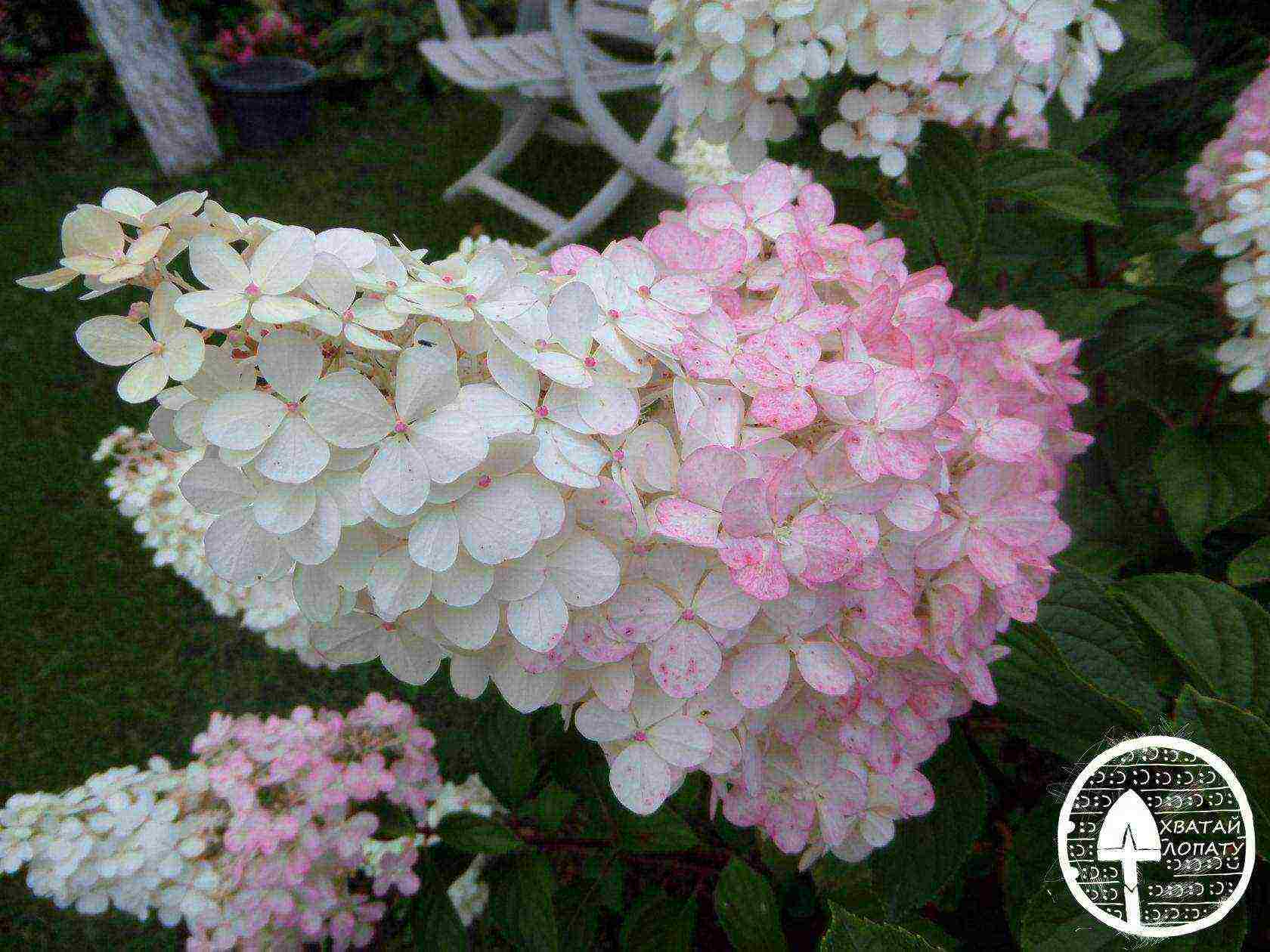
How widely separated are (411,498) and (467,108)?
4.26 m

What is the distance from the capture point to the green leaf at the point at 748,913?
2.97 feet

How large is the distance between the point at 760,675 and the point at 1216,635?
52 cm

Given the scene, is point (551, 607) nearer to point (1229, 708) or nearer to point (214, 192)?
point (1229, 708)

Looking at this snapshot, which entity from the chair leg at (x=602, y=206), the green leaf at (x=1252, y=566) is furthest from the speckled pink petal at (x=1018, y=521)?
the chair leg at (x=602, y=206)

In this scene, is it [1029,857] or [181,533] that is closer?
[1029,857]

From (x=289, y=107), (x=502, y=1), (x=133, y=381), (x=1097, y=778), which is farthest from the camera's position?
(x=502, y=1)

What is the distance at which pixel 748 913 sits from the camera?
2.99 ft

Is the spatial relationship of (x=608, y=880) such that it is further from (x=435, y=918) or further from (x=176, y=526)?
(x=176, y=526)

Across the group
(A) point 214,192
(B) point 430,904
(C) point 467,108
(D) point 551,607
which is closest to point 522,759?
(B) point 430,904

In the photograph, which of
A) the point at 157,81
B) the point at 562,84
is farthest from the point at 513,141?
the point at 157,81

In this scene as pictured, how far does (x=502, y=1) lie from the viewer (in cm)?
481

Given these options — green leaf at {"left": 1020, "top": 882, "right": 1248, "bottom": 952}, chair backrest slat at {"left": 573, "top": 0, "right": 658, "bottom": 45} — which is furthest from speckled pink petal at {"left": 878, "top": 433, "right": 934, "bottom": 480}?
chair backrest slat at {"left": 573, "top": 0, "right": 658, "bottom": 45}

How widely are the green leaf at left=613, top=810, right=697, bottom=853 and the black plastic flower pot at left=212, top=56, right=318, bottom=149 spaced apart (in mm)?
4064

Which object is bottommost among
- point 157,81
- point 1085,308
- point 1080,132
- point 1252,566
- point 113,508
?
point 113,508
